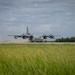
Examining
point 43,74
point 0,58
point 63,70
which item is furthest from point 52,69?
Result: point 0,58

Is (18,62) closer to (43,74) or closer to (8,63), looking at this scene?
(8,63)

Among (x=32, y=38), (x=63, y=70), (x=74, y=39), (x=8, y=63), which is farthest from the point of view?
(x=32, y=38)

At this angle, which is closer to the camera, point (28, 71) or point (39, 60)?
point (28, 71)

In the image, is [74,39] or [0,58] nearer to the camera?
[0,58]

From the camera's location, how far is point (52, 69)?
702 centimetres

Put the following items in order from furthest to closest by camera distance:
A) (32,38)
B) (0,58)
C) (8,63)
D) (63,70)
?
(32,38) < (0,58) < (8,63) < (63,70)

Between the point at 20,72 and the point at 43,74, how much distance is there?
0.97 metres

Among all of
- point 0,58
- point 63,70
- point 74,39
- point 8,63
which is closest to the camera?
point 63,70

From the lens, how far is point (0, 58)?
8562 millimetres

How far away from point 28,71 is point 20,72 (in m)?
0.22

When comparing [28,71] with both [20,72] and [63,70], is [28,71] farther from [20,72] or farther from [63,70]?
[63,70]

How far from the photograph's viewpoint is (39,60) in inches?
310

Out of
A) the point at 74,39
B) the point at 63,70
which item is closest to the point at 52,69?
the point at 63,70

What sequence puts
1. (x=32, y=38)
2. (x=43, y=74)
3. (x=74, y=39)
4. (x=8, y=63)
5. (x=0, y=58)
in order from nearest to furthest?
(x=43, y=74) → (x=8, y=63) → (x=0, y=58) → (x=74, y=39) → (x=32, y=38)
